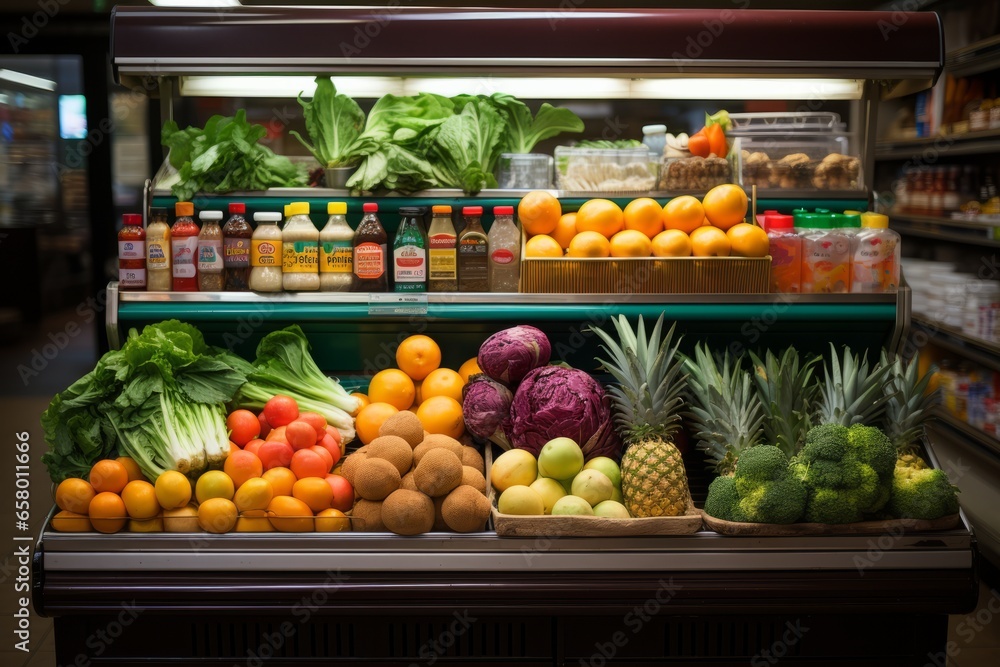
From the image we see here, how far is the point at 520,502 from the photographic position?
96.4 inches

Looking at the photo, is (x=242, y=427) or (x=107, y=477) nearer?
(x=107, y=477)

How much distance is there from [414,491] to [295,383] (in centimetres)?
75

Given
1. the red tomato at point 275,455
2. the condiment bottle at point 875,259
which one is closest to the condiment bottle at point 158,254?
the red tomato at point 275,455

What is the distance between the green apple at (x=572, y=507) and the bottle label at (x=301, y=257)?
1.17 m

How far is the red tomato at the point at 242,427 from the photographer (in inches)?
108

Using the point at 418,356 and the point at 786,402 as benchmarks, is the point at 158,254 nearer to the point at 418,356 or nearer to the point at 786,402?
the point at 418,356

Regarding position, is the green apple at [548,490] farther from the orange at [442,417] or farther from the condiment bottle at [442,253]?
the condiment bottle at [442,253]

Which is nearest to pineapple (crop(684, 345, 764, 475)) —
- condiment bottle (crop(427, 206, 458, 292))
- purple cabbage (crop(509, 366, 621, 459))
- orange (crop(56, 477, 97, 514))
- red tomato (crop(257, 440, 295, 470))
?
purple cabbage (crop(509, 366, 621, 459))

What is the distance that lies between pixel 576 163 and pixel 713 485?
1295mm

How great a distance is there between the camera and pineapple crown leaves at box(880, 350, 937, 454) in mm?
2688

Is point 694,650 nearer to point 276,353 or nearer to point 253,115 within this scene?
point 276,353

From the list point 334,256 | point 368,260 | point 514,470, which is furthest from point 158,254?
point 514,470

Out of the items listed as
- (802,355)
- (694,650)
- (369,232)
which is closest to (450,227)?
(369,232)

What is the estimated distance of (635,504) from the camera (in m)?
2.48
